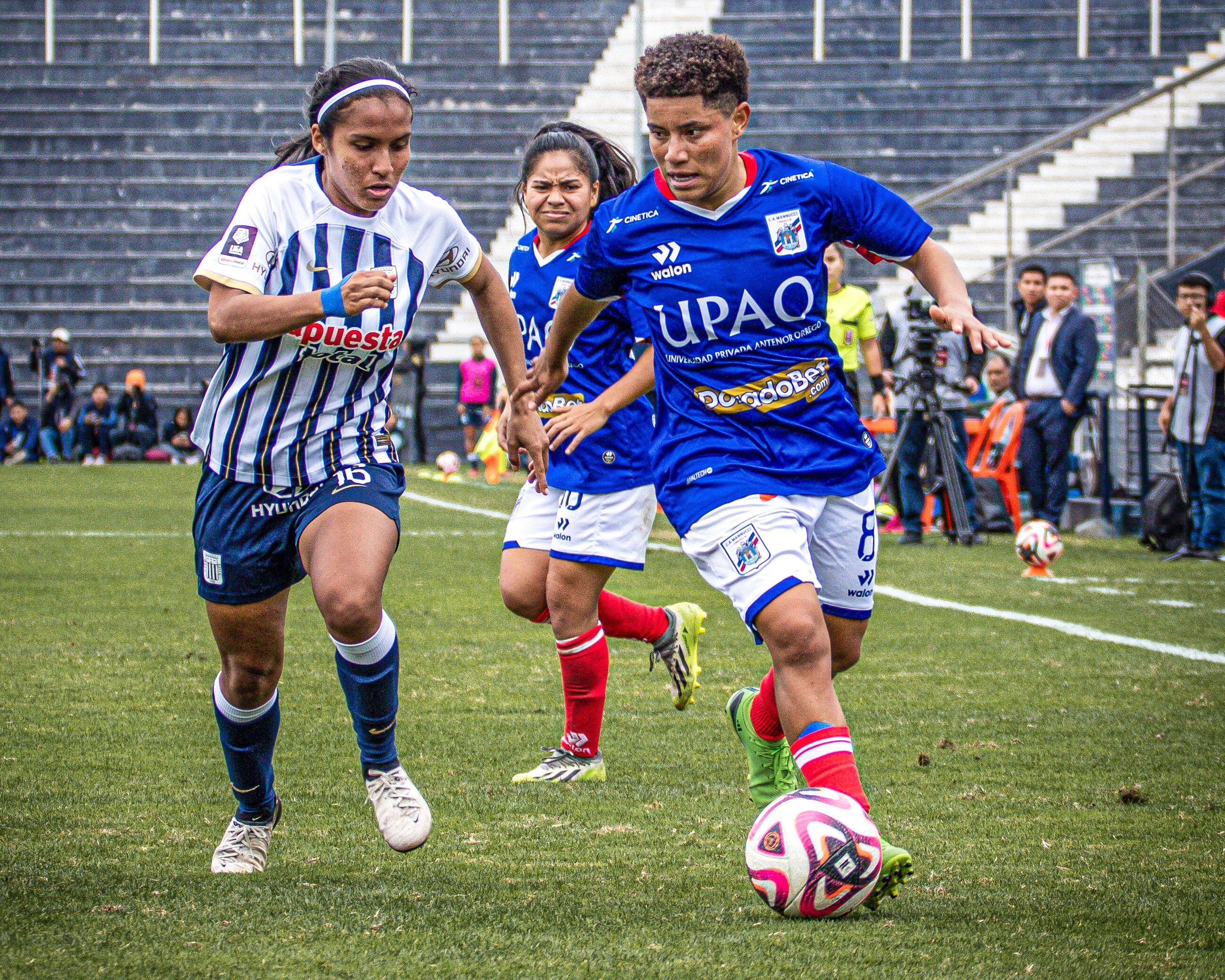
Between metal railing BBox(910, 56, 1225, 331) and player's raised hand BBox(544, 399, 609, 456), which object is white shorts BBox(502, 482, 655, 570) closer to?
player's raised hand BBox(544, 399, 609, 456)

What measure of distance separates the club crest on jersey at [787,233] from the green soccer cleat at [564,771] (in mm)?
1807

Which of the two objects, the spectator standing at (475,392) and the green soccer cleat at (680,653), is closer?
the green soccer cleat at (680,653)

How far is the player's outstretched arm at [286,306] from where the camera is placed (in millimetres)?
3482

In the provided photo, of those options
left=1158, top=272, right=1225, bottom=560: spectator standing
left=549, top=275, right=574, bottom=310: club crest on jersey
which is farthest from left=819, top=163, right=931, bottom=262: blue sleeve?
left=1158, top=272, right=1225, bottom=560: spectator standing

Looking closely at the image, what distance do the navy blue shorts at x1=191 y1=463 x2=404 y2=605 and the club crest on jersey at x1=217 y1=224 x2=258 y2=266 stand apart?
0.55 metres

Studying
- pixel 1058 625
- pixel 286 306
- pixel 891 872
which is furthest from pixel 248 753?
pixel 1058 625

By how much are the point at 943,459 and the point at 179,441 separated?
47.9 feet

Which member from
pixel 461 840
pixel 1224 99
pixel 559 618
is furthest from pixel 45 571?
pixel 1224 99

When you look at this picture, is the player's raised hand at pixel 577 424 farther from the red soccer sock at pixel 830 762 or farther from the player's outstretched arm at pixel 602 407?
the red soccer sock at pixel 830 762

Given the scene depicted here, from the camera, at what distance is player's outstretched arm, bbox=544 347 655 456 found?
462cm

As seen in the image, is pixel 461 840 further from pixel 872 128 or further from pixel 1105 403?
pixel 872 128

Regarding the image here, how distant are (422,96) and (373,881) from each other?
2676 cm

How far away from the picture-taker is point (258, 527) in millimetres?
3828

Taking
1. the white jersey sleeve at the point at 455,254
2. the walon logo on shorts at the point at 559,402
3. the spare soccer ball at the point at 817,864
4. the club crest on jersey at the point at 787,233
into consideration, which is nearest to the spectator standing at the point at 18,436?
the walon logo on shorts at the point at 559,402
